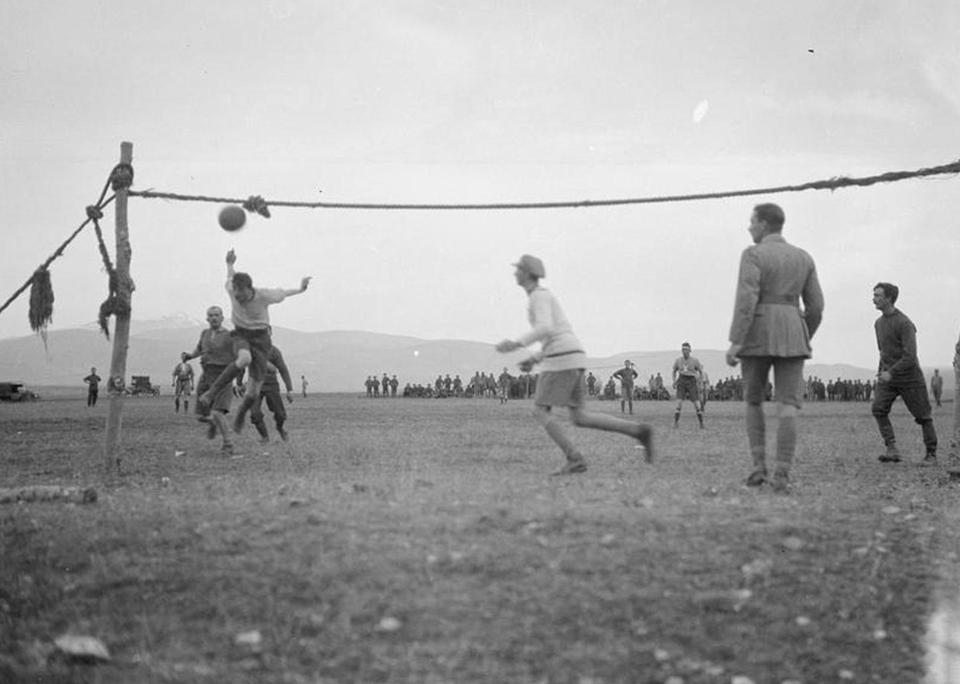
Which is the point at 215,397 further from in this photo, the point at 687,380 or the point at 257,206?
the point at 687,380

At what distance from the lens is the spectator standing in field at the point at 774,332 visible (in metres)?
7.04

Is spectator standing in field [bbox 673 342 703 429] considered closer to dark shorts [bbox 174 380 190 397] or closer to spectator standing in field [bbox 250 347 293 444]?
spectator standing in field [bbox 250 347 293 444]

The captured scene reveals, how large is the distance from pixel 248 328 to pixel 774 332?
660 centimetres

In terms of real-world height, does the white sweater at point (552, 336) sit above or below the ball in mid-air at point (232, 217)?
below

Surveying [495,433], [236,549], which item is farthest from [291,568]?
[495,433]

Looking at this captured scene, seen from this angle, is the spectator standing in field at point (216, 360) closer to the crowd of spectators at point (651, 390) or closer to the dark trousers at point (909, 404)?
the dark trousers at point (909, 404)

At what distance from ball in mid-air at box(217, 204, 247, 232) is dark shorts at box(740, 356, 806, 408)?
17.2 feet

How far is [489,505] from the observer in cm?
577

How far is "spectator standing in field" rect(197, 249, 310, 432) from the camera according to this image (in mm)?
10992

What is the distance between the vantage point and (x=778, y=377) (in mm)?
7203

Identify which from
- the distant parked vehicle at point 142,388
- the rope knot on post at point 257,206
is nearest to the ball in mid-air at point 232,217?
the rope knot on post at point 257,206

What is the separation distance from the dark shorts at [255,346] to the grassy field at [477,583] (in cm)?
427

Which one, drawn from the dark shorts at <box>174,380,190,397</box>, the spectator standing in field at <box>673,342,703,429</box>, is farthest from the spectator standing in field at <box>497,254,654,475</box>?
the dark shorts at <box>174,380,190,397</box>

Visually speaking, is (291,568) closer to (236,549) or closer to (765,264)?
(236,549)
